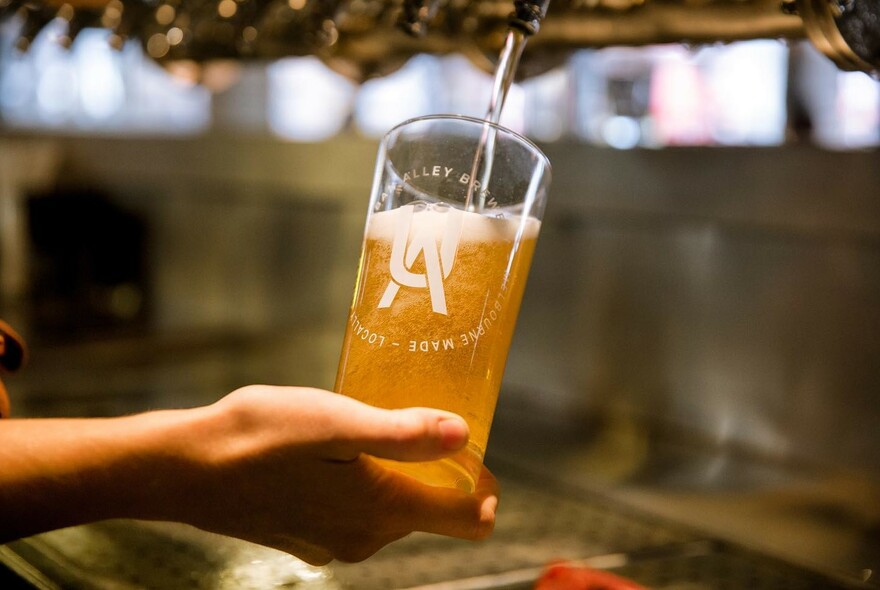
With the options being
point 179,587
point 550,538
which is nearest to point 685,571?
point 550,538

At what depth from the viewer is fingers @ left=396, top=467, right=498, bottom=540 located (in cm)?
78

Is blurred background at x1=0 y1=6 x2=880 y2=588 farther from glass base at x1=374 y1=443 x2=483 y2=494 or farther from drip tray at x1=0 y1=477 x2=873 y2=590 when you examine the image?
glass base at x1=374 y1=443 x2=483 y2=494

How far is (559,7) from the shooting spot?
1.10 m

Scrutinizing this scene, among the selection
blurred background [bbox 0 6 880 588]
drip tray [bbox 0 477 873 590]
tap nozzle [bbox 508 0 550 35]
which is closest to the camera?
tap nozzle [bbox 508 0 550 35]

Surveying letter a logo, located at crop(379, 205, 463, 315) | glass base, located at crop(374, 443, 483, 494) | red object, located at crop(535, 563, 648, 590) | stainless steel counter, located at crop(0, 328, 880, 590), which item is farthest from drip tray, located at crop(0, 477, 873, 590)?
letter a logo, located at crop(379, 205, 463, 315)

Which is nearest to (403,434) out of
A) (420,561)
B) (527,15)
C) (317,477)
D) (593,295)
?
(317,477)

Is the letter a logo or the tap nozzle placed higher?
the tap nozzle

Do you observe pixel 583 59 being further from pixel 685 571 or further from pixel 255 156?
pixel 685 571

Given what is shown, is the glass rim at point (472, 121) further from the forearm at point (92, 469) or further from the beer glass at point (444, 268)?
the forearm at point (92, 469)

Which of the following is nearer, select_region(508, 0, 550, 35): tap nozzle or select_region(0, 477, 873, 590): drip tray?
select_region(508, 0, 550, 35): tap nozzle

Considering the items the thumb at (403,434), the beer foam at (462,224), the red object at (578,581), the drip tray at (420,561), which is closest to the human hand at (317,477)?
the thumb at (403,434)

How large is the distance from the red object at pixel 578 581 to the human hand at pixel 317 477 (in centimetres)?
24

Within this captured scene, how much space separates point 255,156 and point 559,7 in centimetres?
210

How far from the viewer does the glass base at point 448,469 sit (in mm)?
783
